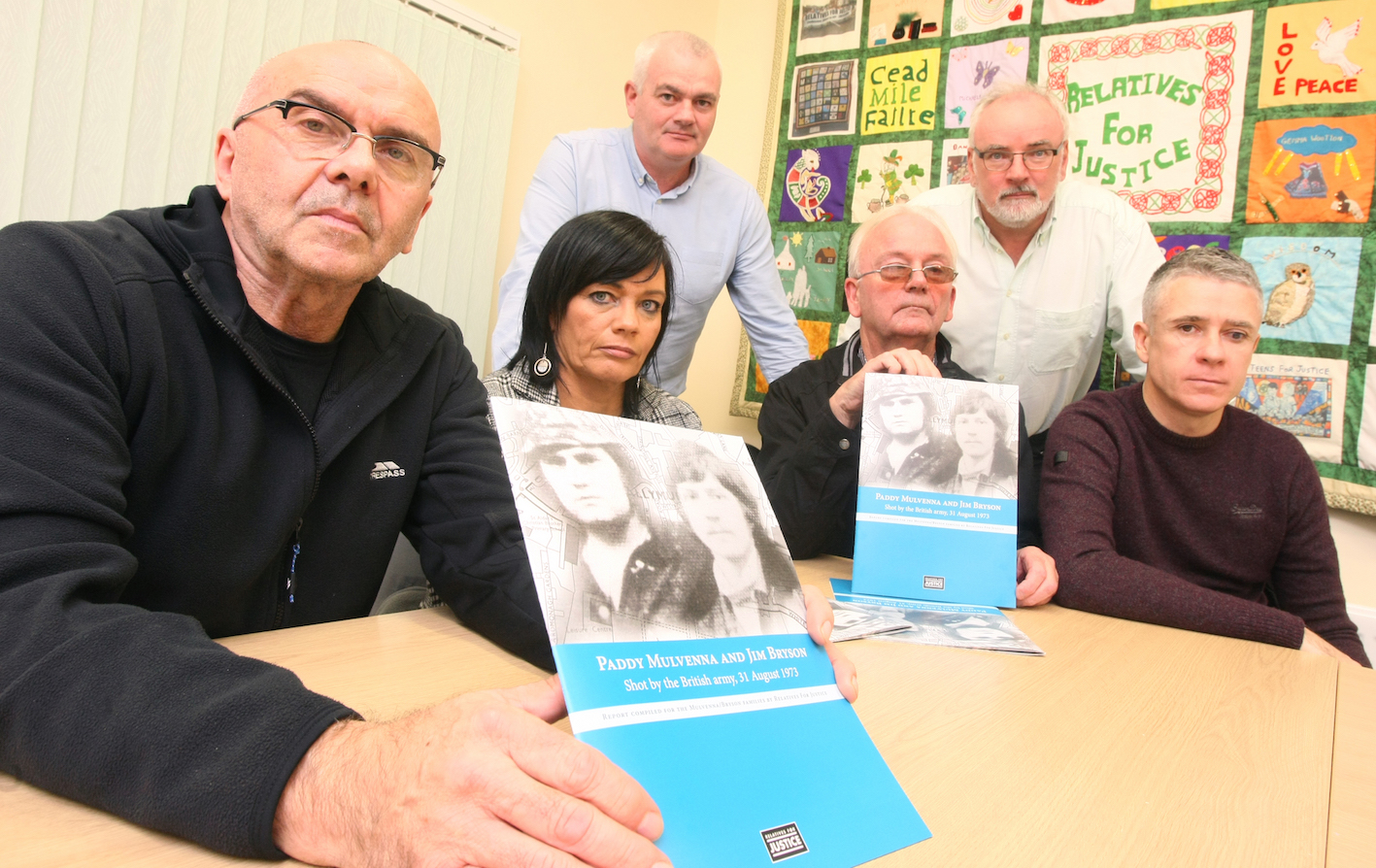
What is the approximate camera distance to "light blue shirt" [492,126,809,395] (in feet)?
7.88

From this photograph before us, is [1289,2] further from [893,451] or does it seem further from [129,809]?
[129,809]

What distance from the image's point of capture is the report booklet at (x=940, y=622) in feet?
3.49

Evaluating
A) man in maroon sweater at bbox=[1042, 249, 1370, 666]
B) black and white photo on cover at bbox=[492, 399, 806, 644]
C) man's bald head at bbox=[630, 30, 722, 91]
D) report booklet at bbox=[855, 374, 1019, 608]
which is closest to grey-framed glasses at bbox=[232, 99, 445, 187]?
black and white photo on cover at bbox=[492, 399, 806, 644]

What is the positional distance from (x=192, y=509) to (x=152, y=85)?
1.77m

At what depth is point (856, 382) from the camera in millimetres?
1481

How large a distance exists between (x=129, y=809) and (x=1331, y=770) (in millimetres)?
999

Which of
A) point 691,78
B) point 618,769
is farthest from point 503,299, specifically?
point 618,769

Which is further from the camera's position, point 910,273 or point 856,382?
point 910,273

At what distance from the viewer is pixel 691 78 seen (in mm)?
2352

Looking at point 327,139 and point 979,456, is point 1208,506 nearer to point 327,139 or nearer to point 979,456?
point 979,456

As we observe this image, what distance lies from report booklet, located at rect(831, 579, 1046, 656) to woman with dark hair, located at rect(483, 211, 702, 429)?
65 cm

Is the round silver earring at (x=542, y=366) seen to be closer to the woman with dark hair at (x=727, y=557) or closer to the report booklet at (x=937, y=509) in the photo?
the report booklet at (x=937, y=509)

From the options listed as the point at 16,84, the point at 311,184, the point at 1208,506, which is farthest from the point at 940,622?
the point at 16,84

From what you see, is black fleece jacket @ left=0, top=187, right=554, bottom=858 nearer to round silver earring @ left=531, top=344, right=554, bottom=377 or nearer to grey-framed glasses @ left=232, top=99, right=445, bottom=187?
grey-framed glasses @ left=232, top=99, right=445, bottom=187
